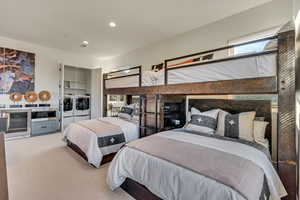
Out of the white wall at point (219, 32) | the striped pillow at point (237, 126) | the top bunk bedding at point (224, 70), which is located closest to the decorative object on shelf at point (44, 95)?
the white wall at point (219, 32)

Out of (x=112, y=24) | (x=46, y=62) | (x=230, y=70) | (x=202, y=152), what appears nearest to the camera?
(x=202, y=152)

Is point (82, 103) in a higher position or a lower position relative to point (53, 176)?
higher

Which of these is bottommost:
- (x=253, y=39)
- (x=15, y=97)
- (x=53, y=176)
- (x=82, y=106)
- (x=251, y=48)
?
(x=53, y=176)

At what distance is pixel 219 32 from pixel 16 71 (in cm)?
567

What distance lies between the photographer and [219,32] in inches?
126

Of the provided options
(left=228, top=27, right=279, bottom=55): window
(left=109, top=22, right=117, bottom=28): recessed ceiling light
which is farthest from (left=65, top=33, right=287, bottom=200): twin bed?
(left=109, top=22, right=117, bottom=28): recessed ceiling light

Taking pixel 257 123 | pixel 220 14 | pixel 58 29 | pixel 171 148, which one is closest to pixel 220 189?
pixel 171 148

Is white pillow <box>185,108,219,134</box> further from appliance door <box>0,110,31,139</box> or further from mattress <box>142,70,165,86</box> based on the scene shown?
appliance door <box>0,110,31,139</box>

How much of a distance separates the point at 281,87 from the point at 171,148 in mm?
1434

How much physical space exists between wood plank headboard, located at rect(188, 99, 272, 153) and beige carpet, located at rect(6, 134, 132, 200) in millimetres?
2260

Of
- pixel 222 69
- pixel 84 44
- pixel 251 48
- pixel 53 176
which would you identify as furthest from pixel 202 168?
pixel 84 44

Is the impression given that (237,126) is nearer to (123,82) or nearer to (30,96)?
(123,82)

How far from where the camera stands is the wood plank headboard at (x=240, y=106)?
2459 millimetres

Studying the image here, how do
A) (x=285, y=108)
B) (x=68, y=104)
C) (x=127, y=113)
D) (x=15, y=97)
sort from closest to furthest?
(x=285, y=108), (x=127, y=113), (x=15, y=97), (x=68, y=104)
